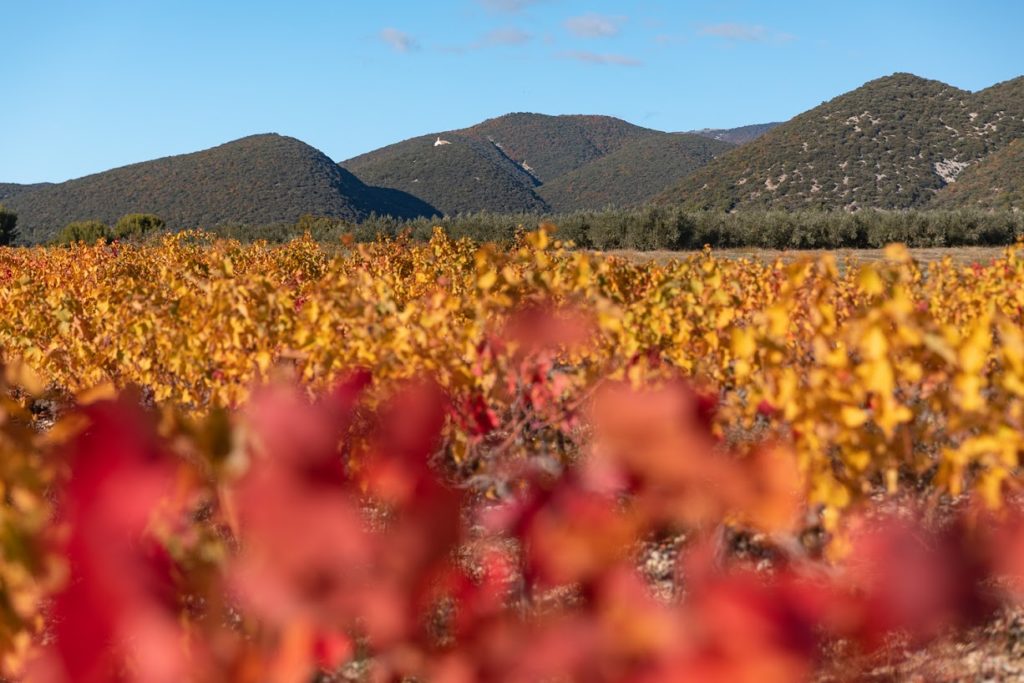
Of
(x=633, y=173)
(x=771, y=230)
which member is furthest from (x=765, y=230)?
(x=633, y=173)

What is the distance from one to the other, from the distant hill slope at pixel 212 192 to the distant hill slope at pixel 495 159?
1360cm

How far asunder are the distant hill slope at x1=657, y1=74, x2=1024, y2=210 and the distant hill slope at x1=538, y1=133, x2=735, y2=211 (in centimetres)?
2462

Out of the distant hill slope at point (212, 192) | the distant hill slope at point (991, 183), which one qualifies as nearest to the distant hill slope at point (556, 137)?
the distant hill slope at point (212, 192)

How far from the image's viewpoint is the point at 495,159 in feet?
347

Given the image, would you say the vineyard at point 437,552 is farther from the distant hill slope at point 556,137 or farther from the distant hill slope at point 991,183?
the distant hill slope at point 556,137

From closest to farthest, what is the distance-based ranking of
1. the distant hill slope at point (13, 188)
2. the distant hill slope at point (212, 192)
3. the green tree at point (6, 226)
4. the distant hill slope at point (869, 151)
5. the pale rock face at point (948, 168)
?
the green tree at point (6, 226)
the distant hill slope at point (869, 151)
the pale rock face at point (948, 168)
the distant hill slope at point (212, 192)
the distant hill slope at point (13, 188)

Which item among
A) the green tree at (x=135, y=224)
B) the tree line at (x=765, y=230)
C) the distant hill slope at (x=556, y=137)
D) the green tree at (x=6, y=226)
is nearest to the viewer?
the tree line at (x=765, y=230)

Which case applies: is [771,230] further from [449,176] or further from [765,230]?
[449,176]

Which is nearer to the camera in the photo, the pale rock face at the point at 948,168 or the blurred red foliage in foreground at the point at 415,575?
the blurred red foliage in foreground at the point at 415,575

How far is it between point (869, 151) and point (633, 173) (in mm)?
38694

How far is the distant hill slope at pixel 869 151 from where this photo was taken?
52.4m

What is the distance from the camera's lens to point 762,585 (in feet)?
2.92

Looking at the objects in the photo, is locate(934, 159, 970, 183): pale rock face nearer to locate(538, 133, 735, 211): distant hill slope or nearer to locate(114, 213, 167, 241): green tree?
locate(538, 133, 735, 211): distant hill slope

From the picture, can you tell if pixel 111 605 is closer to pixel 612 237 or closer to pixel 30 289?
pixel 30 289
